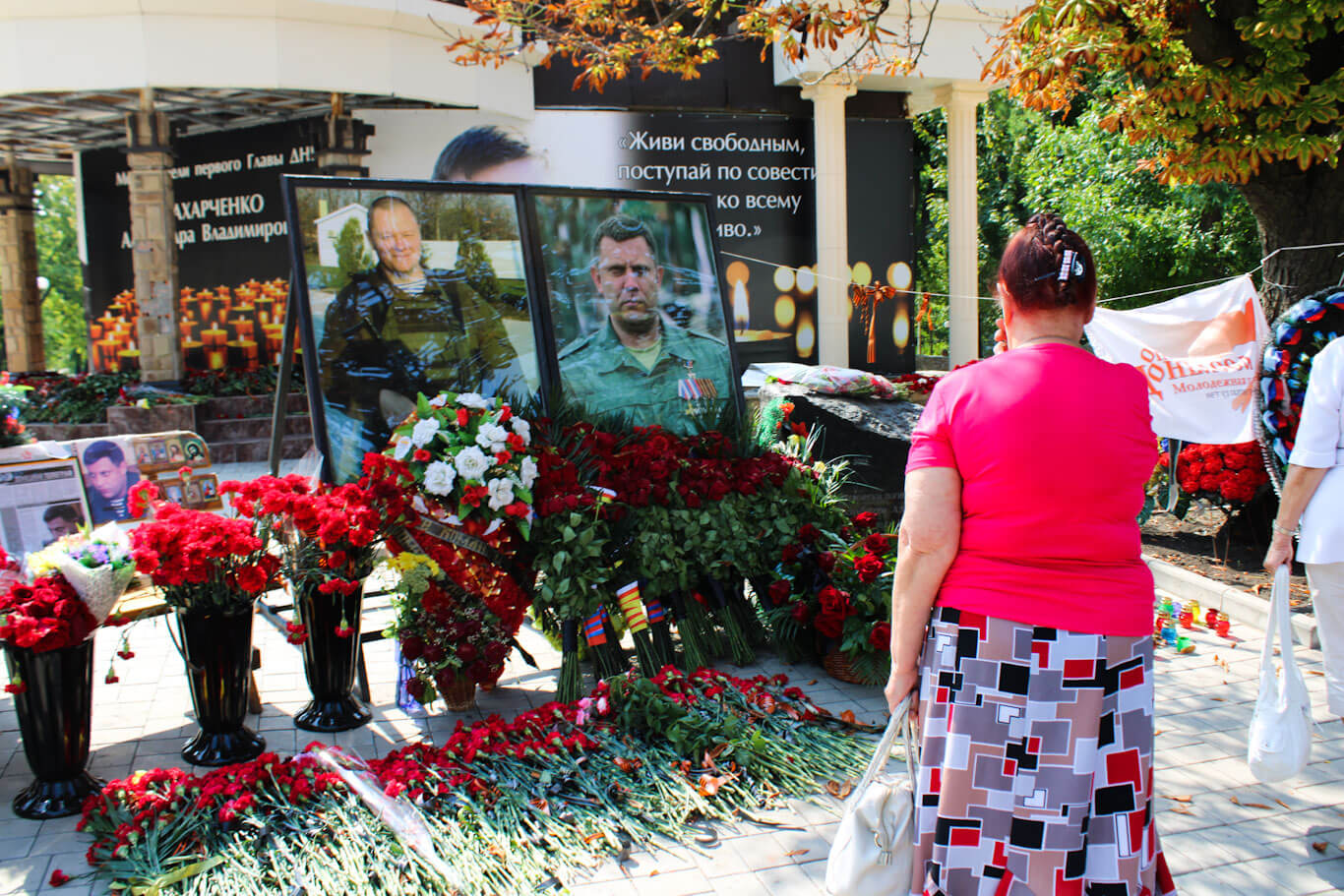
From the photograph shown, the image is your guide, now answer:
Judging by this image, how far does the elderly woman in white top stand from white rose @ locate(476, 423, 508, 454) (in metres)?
2.96

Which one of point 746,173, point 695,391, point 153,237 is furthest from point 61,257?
point 695,391

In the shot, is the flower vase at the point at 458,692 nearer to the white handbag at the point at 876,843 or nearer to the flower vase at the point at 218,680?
the flower vase at the point at 218,680

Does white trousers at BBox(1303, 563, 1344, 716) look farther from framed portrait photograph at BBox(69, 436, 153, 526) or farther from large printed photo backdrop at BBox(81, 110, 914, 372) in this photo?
large printed photo backdrop at BBox(81, 110, 914, 372)

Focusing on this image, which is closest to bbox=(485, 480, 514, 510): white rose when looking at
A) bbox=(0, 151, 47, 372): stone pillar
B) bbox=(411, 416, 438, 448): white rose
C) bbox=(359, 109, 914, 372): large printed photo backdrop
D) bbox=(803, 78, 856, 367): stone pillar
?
bbox=(411, 416, 438, 448): white rose

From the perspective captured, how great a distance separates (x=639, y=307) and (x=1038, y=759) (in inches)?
157

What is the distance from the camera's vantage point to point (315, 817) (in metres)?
3.28

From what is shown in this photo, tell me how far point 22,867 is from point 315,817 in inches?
35.9

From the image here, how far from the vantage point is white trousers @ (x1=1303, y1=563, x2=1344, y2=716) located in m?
3.33

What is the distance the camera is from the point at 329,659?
14.0 ft

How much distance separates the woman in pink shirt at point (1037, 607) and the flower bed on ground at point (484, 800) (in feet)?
4.57

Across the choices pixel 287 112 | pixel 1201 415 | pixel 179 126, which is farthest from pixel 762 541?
pixel 179 126

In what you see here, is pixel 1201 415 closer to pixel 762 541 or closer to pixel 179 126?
pixel 762 541

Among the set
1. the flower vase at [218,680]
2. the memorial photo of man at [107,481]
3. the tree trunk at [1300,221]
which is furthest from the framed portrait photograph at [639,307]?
the tree trunk at [1300,221]

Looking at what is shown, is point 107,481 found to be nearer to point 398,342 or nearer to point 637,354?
point 398,342
